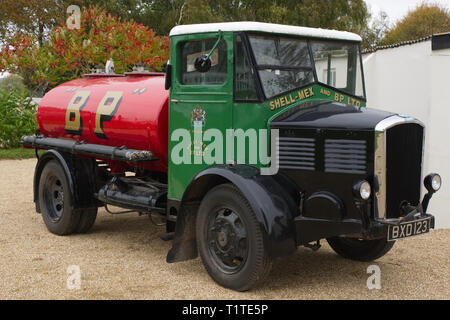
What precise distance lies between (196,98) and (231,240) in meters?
1.48

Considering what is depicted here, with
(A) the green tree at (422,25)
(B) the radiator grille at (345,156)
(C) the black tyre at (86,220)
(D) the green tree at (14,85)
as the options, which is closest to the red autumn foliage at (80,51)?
(D) the green tree at (14,85)

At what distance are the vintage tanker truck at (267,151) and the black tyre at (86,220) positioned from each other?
86 centimetres

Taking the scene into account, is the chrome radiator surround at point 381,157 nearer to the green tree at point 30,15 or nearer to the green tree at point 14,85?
the green tree at point 14,85

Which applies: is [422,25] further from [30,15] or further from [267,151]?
[267,151]

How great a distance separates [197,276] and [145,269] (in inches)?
24.0

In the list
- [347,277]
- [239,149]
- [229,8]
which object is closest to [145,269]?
[239,149]

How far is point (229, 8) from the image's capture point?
35.7m

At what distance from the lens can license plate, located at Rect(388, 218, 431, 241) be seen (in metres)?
4.70

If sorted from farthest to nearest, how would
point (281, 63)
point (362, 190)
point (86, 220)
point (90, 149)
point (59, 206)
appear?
1. point (59, 206)
2. point (86, 220)
3. point (90, 149)
4. point (281, 63)
5. point (362, 190)

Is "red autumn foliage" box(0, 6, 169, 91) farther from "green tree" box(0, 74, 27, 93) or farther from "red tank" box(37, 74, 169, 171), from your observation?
"red tank" box(37, 74, 169, 171)

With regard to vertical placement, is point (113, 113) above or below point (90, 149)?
above

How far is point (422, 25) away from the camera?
1636 inches

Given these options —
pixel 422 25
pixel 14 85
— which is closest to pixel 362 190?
pixel 422 25
